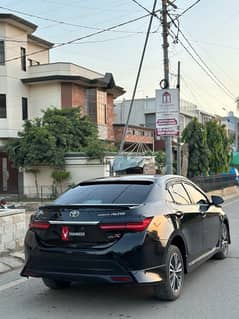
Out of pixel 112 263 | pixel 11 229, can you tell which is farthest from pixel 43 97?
pixel 112 263

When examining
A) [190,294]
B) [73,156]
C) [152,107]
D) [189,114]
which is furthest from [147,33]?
[189,114]

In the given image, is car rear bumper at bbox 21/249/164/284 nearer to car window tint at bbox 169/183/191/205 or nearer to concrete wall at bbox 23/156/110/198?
car window tint at bbox 169/183/191/205

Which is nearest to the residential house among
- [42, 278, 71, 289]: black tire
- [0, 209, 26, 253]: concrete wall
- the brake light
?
[0, 209, 26, 253]: concrete wall

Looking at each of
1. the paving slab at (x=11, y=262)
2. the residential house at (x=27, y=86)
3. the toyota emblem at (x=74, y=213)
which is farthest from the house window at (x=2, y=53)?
the toyota emblem at (x=74, y=213)

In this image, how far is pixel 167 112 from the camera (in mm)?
16172

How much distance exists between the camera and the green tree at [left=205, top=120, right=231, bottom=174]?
97.0 ft

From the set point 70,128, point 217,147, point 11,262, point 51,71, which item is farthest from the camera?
point 217,147

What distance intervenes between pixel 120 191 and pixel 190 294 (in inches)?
63.7

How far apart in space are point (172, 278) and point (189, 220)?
39.0 inches

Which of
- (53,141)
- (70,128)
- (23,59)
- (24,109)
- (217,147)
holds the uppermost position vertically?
(23,59)

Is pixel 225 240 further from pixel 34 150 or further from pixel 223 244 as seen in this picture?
Result: pixel 34 150

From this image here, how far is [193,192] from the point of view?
731 cm

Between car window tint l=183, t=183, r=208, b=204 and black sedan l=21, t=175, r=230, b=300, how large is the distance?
69 centimetres

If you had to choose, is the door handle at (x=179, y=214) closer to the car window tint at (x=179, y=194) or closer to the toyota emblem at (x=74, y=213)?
the car window tint at (x=179, y=194)
